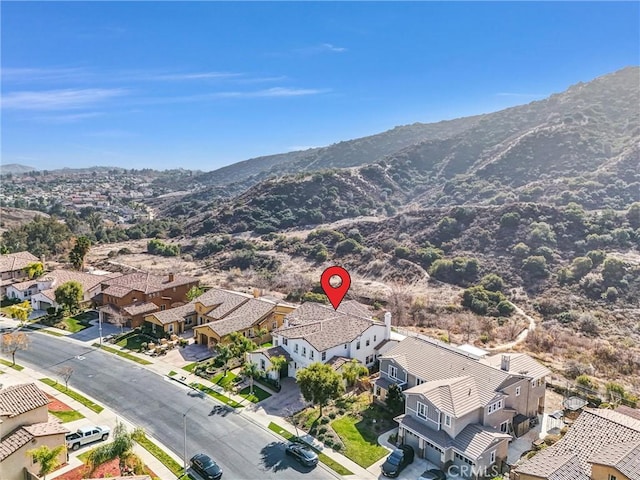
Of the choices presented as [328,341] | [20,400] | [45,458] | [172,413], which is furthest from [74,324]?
[45,458]

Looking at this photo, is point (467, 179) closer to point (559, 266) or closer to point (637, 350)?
point (559, 266)

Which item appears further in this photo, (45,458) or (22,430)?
(22,430)

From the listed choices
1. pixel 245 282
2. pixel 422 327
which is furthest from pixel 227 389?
pixel 245 282

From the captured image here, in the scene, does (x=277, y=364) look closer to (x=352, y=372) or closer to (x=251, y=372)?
(x=251, y=372)

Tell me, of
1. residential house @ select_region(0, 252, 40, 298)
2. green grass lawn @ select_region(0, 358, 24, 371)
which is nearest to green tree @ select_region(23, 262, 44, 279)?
residential house @ select_region(0, 252, 40, 298)

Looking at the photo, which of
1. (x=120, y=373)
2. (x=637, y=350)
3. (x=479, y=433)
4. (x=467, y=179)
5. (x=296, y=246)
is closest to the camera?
(x=479, y=433)
